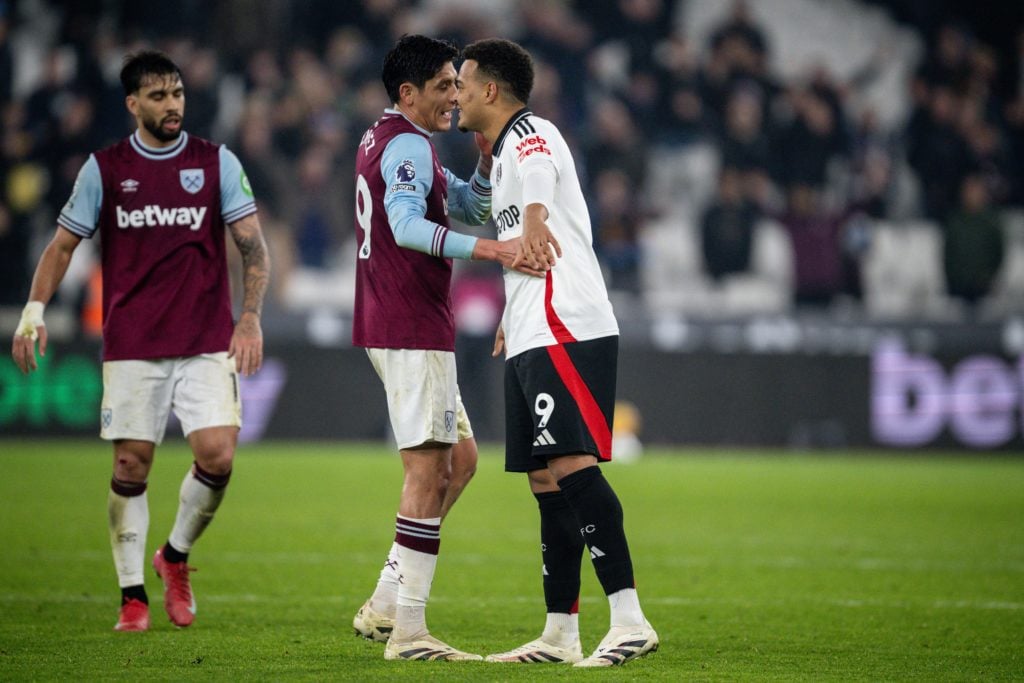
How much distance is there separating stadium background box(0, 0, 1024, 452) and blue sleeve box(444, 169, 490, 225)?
9797 mm

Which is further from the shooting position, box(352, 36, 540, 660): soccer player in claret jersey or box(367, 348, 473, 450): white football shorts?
box(367, 348, 473, 450): white football shorts

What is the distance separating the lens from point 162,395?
20.6ft

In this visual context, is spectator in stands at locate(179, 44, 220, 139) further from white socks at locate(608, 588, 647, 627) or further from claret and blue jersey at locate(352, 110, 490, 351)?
white socks at locate(608, 588, 647, 627)

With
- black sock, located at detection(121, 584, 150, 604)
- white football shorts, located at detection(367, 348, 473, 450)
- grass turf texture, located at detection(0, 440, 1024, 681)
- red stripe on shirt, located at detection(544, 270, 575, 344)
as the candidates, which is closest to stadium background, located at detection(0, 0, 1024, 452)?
grass turf texture, located at detection(0, 440, 1024, 681)

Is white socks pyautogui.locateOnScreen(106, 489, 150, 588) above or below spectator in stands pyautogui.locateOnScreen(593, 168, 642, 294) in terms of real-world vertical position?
below

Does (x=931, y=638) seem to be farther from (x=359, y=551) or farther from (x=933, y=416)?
(x=933, y=416)

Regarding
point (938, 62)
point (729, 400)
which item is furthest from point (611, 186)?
point (938, 62)

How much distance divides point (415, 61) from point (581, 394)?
58.8 inches

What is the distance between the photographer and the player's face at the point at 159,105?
20.2 ft

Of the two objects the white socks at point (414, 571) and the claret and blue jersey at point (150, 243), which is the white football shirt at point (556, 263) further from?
the claret and blue jersey at point (150, 243)

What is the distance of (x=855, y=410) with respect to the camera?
16.4 m

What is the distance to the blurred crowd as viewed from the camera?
16875 millimetres

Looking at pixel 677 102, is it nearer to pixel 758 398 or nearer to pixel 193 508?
pixel 758 398

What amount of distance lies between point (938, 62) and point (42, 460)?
43.7 ft
